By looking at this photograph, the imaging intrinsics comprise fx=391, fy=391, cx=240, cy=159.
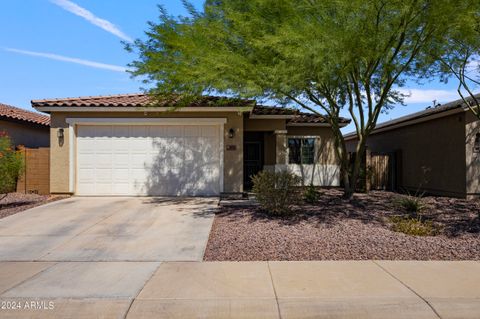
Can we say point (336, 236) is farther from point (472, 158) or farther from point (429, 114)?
point (429, 114)

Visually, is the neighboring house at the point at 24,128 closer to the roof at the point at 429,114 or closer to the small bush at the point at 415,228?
the small bush at the point at 415,228

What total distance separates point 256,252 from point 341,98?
295 inches

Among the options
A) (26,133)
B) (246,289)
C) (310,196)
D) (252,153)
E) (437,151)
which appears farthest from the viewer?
(252,153)

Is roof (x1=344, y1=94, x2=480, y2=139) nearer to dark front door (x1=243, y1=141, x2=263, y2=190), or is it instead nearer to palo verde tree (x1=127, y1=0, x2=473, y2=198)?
palo verde tree (x1=127, y1=0, x2=473, y2=198)

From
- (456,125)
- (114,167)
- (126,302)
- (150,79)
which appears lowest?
(126,302)

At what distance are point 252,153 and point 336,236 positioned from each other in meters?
10.5

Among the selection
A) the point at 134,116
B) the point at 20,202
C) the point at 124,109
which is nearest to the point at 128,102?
the point at 124,109

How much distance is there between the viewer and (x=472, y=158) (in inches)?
544

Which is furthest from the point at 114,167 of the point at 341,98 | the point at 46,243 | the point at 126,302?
the point at 126,302

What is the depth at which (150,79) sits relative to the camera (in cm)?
1111

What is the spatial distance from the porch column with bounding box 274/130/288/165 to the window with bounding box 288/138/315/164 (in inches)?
45.0

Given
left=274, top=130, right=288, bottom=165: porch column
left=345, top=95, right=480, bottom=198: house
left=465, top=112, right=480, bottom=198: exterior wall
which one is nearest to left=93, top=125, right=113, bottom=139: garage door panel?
left=274, top=130, right=288, bottom=165: porch column

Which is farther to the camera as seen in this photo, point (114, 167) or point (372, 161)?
point (372, 161)

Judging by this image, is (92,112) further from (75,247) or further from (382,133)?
(382,133)
